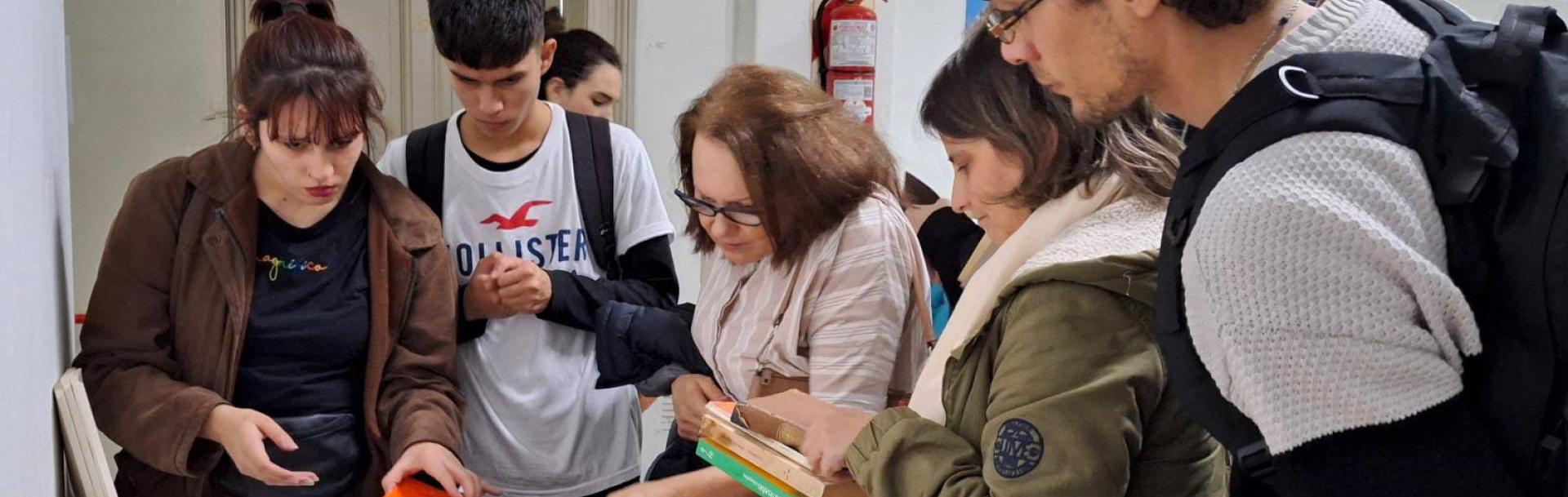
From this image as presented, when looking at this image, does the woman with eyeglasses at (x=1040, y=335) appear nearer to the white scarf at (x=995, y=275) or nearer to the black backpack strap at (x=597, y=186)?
the white scarf at (x=995, y=275)

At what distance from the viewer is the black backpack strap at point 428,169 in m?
2.24

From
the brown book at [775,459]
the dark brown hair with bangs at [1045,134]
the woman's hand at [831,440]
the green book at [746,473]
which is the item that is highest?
the dark brown hair with bangs at [1045,134]

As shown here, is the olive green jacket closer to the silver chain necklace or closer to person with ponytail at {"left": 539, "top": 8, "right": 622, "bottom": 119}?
the silver chain necklace

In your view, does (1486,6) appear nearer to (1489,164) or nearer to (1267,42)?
(1267,42)

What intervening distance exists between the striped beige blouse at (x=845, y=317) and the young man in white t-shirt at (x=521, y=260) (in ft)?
1.38

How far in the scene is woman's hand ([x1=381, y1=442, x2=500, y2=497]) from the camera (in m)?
1.94

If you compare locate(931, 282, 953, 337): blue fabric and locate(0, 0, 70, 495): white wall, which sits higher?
locate(0, 0, 70, 495): white wall

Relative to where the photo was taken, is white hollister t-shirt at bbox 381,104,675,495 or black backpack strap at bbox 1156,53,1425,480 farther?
white hollister t-shirt at bbox 381,104,675,495

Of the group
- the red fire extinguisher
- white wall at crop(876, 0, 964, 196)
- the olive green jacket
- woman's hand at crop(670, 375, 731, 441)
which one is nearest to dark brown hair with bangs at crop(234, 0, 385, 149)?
woman's hand at crop(670, 375, 731, 441)

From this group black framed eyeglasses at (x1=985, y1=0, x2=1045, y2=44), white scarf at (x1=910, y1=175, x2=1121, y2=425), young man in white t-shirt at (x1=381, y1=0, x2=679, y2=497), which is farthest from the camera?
young man in white t-shirt at (x1=381, y1=0, x2=679, y2=497)

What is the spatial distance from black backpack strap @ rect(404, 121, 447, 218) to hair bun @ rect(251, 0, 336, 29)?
11.3 inches

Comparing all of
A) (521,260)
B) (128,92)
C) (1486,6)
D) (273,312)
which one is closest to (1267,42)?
(521,260)

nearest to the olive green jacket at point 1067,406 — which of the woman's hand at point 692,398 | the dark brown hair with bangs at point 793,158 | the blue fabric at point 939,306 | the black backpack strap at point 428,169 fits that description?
the dark brown hair with bangs at point 793,158

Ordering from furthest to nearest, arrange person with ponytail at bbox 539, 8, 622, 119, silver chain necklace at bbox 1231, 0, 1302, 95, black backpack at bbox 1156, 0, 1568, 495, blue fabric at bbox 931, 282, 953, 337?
person with ponytail at bbox 539, 8, 622, 119 → blue fabric at bbox 931, 282, 953, 337 → silver chain necklace at bbox 1231, 0, 1302, 95 → black backpack at bbox 1156, 0, 1568, 495
